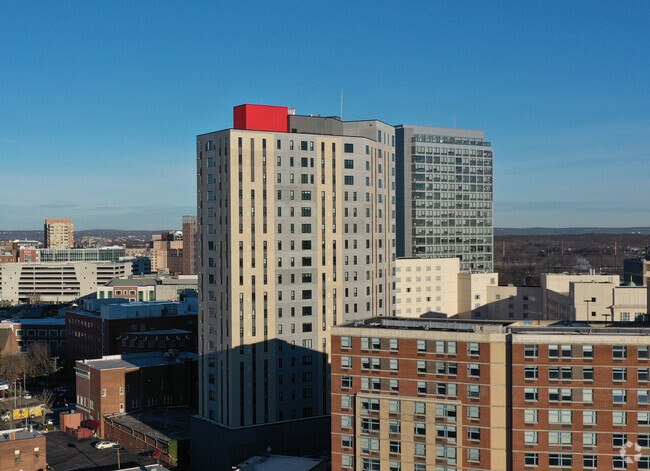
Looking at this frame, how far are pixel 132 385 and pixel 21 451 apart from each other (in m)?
35.3

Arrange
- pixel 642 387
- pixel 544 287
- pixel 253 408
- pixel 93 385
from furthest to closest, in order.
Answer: pixel 544 287, pixel 93 385, pixel 253 408, pixel 642 387

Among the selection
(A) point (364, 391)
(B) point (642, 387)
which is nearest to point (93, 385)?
(A) point (364, 391)

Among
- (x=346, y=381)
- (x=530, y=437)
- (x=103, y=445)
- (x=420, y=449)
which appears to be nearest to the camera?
(x=530, y=437)

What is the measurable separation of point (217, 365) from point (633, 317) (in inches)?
2990

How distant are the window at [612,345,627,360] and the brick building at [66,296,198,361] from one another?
332ft

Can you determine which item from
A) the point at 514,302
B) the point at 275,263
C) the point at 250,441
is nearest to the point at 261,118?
the point at 275,263

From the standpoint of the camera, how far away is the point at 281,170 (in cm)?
11181

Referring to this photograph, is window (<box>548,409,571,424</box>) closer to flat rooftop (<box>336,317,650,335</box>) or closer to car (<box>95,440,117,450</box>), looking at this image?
flat rooftop (<box>336,317,650,335</box>)

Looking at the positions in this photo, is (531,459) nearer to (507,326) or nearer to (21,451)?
(507,326)

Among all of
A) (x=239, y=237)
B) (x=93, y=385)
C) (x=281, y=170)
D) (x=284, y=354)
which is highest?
(x=281, y=170)

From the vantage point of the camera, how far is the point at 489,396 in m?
75.0

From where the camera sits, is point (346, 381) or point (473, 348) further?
point (346, 381)

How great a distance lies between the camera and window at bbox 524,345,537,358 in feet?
240

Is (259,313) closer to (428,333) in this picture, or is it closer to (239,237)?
(239,237)
